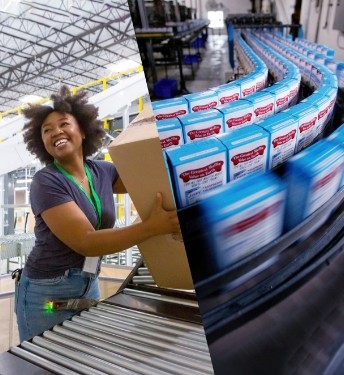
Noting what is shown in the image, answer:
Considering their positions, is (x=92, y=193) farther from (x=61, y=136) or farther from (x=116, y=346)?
Result: (x=116, y=346)

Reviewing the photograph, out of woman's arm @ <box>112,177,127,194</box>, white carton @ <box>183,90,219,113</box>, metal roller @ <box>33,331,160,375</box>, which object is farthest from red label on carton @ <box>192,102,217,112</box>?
metal roller @ <box>33,331,160,375</box>

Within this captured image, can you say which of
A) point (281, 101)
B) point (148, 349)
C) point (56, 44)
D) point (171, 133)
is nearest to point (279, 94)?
point (281, 101)

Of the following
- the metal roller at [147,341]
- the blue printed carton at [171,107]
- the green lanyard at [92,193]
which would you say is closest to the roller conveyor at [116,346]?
the metal roller at [147,341]

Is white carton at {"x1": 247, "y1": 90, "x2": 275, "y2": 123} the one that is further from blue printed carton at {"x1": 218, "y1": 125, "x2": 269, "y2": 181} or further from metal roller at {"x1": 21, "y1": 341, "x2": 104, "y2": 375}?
metal roller at {"x1": 21, "y1": 341, "x2": 104, "y2": 375}

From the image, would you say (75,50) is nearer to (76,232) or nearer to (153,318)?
(76,232)

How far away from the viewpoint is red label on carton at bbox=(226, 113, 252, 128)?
0.34 meters

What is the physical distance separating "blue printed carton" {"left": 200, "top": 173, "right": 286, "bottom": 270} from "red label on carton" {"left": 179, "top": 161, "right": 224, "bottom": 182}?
0.05 ft

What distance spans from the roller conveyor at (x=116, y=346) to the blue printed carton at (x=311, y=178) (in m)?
0.21

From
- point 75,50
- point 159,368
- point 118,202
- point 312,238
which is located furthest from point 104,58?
point 159,368

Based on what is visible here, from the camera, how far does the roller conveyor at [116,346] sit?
47cm

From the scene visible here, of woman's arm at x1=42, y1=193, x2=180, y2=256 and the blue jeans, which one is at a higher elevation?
woman's arm at x1=42, y1=193, x2=180, y2=256

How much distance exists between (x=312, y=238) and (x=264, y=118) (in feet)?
0.37

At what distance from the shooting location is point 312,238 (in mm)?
342

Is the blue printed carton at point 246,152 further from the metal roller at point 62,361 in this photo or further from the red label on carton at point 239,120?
the metal roller at point 62,361
